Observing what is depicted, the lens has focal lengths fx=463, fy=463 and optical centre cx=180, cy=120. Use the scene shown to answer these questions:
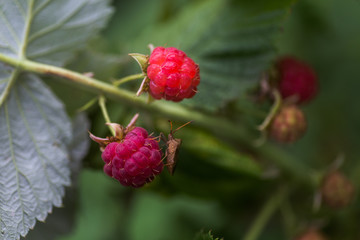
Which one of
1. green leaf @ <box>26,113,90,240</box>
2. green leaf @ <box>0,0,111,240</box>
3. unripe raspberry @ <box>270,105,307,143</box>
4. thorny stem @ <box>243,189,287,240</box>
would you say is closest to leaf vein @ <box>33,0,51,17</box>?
green leaf @ <box>0,0,111,240</box>

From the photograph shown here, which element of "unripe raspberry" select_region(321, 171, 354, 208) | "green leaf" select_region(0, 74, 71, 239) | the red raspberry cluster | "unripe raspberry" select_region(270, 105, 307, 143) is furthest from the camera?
"unripe raspberry" select_region(321, 171, 354, 208)

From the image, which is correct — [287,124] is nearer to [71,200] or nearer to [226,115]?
[226,115]

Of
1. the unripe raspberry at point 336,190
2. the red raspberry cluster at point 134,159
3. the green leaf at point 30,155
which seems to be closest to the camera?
the red raspberry cluster at point 134,159

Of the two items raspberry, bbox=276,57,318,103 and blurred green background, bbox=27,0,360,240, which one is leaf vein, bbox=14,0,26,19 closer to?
blurred green background, bbox=27,0,360,240

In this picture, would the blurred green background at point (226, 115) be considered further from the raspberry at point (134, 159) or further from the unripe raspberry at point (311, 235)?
the raspberry at point (134, 159)

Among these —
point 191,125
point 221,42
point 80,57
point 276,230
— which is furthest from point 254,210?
point 80,57

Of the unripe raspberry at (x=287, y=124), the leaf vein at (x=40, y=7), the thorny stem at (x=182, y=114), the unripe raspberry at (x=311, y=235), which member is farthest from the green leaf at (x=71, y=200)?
the unripe raspberry at (x=311, y=235)

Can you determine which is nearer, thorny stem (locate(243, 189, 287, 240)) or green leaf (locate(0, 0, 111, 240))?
green leaf (locate(0, 0, 111, 240))
